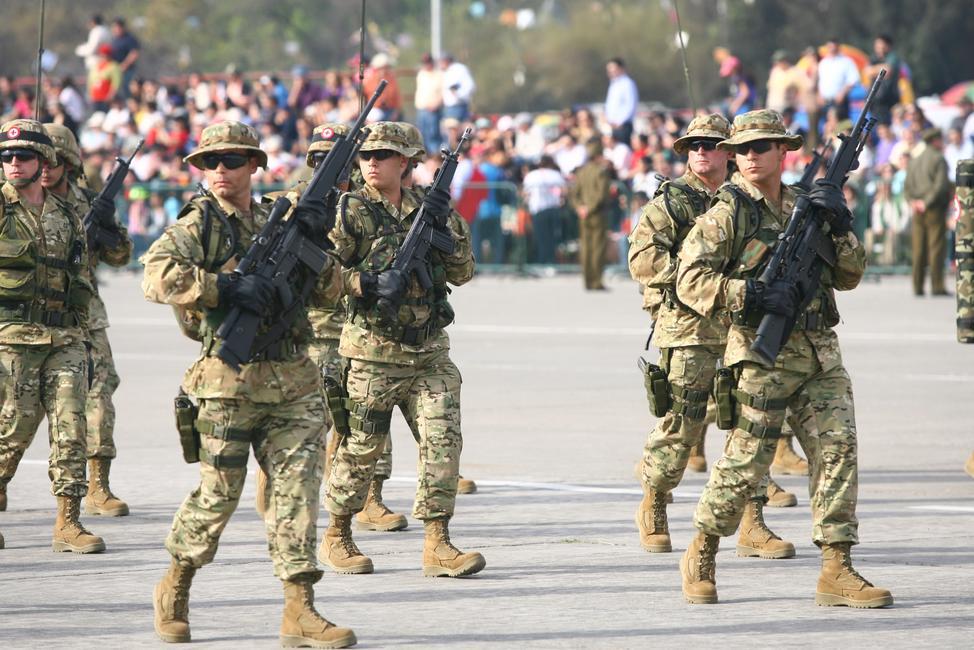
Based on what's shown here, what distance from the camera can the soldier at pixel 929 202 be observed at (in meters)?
23.3

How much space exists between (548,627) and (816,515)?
4.01 ft

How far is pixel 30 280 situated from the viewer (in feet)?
31.2

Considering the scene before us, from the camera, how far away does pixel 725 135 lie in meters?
9.77

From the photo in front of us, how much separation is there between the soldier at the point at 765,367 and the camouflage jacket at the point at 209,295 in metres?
1.69

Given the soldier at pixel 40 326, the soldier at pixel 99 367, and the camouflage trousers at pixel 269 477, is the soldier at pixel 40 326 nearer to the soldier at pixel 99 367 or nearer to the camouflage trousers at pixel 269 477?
the soldier at pixel 99 367

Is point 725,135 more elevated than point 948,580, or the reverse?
point 725,135

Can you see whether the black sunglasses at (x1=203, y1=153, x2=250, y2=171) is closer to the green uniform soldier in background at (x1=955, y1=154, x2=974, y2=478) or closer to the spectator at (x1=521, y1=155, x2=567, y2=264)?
the green uniform soldier in background at (x1=955, y1=154, x2=974, y2=478)

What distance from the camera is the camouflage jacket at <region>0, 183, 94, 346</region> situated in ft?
31.1

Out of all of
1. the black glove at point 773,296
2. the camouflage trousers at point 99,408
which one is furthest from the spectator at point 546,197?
the black glove at point 773,296

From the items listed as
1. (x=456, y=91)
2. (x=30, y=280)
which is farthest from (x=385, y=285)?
(x=456, y=91)

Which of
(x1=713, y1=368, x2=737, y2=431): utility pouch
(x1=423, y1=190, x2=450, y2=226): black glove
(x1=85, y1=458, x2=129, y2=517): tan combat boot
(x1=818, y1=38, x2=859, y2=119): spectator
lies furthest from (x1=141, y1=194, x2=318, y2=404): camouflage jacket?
(x1=818, y1=38, x2=859, y2=119): spectator

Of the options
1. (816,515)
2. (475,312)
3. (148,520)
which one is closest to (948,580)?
(816,515)

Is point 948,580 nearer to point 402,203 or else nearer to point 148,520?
point 402,203

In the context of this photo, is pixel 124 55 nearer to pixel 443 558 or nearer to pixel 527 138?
pixel 527 138
